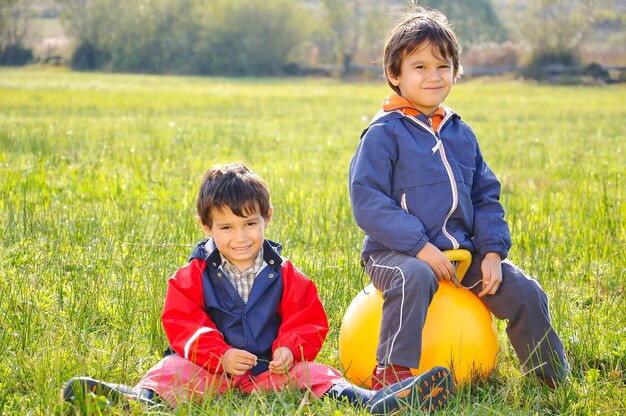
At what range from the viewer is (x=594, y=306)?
5.32 m

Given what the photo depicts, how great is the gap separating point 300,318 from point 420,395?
712 mm

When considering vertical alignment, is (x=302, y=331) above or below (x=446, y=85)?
below

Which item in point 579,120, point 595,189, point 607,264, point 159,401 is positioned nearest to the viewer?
point 159,401

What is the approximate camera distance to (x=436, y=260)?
4.08 meters

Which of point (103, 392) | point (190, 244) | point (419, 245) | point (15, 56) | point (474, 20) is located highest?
point (474, 20)

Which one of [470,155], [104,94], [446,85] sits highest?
[446,85]

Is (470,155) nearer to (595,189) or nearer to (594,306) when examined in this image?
(594,306)

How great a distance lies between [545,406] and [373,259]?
3.35 feet

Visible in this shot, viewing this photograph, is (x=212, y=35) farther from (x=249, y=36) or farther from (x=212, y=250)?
(x=212, y=250)

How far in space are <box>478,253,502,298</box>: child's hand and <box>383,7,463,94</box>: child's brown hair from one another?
0.94 meters

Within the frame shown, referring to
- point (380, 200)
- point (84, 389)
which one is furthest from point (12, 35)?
point (84, 389)

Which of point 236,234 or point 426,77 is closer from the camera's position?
point 236,234

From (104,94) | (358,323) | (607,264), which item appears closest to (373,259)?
(358,323)

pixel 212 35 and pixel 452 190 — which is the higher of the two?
pixel 452 190
